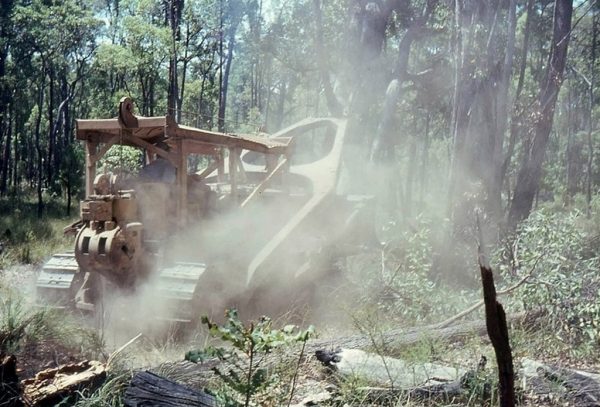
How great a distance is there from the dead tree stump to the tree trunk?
8203mm

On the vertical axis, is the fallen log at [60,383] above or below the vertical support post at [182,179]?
below

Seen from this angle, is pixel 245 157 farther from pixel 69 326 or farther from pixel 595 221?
pixel 595 221

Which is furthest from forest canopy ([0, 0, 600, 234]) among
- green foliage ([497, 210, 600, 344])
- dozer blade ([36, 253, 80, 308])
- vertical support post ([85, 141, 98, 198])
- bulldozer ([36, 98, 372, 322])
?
dozer blade ([36, 253, 80, 308])

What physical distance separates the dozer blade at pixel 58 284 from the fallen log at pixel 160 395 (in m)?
3.35

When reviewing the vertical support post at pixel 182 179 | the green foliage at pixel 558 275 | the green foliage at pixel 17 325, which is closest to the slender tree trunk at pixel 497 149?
the green foliage at pixel 558 275

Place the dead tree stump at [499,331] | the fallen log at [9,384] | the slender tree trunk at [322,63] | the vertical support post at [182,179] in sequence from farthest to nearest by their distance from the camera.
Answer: the slender tree trunk at [322,63], the vertical support post at [182,179], the fallen log at [9,384], the dead tree stump at [499,331]

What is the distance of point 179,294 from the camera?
580 cm

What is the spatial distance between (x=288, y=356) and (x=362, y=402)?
89 cm

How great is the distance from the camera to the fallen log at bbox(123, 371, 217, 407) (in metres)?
3.17

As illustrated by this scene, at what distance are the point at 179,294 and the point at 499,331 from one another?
3.62 metres

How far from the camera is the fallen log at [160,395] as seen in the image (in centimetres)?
317

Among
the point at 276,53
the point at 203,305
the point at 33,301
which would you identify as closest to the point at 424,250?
the point at 203,305

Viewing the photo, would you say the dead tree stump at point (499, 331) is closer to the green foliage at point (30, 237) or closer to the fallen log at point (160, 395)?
the fallen log at point (160, 395)

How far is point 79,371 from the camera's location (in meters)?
4.04
